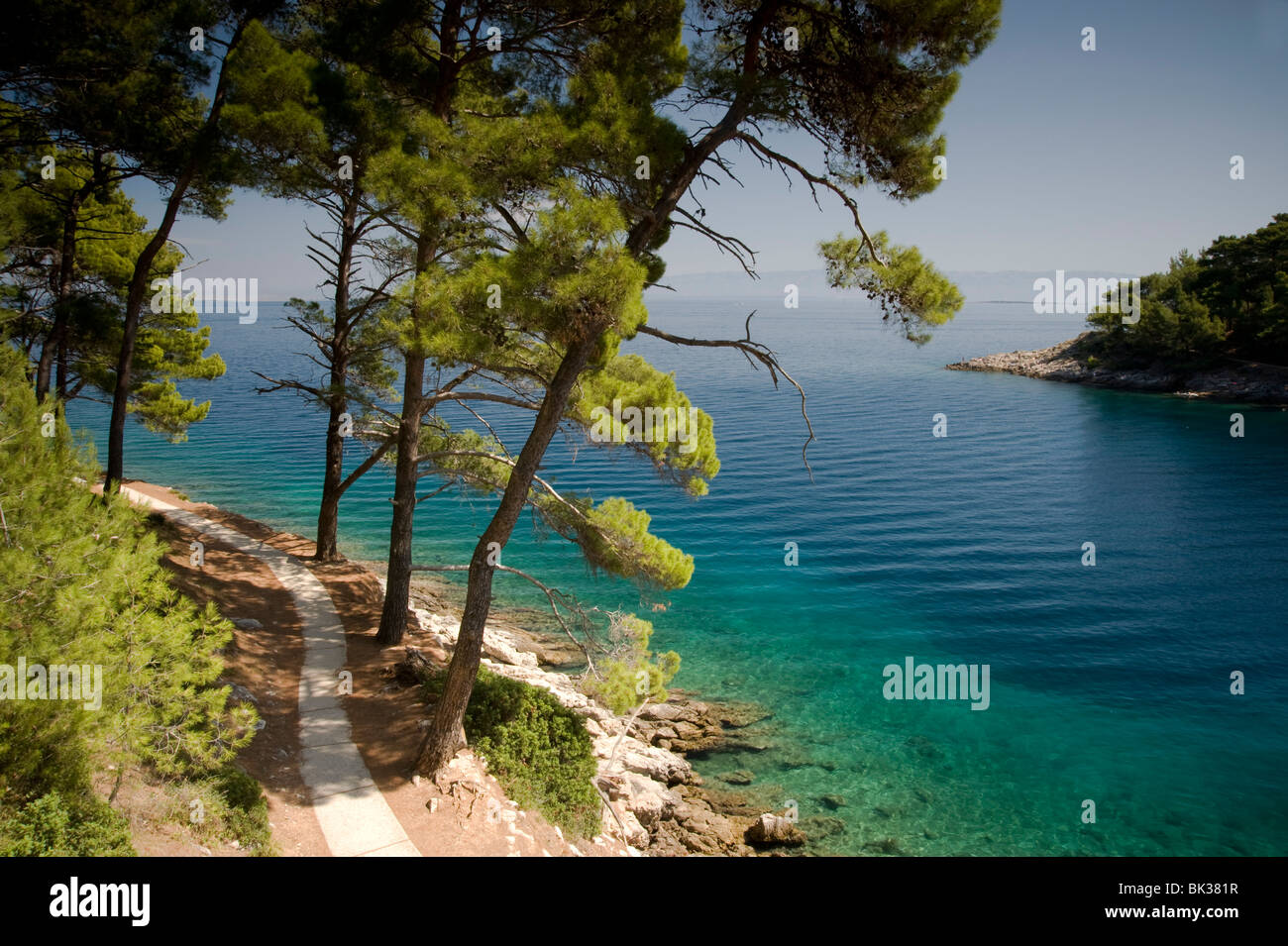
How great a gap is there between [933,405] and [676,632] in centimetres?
4283

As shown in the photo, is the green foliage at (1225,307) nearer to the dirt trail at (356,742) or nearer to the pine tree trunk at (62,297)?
the dirt trail at (356,742)

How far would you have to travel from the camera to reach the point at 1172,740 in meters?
15.0

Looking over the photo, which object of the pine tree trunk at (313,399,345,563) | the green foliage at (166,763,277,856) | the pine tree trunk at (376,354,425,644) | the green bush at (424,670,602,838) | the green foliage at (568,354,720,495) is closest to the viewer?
the green foliage at (166,763,277,856)

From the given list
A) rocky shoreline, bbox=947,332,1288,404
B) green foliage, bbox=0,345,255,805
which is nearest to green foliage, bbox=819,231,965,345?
green foliage, bbox=0,345,255,805

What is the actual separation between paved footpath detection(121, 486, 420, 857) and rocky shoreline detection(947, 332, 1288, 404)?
64.0 m

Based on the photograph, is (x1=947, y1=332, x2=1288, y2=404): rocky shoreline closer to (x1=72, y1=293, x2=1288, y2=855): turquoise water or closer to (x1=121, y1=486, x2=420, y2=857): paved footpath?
(x1=72, y1=293, x2=1288, y2=855): turquoise water

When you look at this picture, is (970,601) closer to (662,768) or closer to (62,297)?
(662,768)

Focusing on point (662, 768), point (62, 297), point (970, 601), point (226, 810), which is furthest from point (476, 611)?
point (970, 601)

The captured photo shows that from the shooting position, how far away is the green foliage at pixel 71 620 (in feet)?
18.5

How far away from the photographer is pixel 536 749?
1061cm

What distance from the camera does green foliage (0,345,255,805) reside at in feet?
18.5

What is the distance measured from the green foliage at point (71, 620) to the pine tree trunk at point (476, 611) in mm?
2997

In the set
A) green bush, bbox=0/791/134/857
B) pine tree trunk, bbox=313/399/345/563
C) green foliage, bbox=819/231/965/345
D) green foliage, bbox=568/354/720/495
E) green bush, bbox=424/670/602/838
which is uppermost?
green foliage, bbox=819/231/965/345

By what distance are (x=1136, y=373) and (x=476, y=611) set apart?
239 feet
